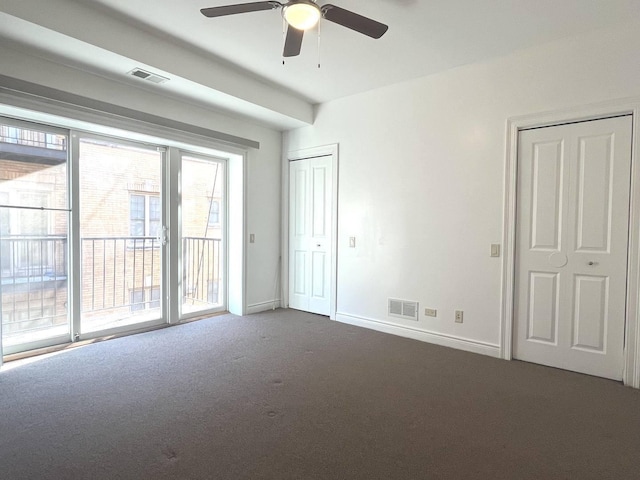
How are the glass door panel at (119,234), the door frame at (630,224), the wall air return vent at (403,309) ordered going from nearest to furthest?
the door frame at (630,224) → the glass door panel at (119,234) → the wall air return vent at (403,309)

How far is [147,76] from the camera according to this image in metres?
3.23

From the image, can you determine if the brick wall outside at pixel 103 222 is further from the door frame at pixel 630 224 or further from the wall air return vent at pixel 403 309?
the door frame at pixel 630 224

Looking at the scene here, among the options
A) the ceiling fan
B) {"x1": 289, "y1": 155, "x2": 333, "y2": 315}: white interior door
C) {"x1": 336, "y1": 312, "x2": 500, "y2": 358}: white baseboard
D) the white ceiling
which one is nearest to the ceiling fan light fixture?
the ceiling fan

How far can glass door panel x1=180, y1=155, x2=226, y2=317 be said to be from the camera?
4.40 metres

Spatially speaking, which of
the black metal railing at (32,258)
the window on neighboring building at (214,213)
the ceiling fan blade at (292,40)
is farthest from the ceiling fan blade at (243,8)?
the window on neighboring building at (214,213)

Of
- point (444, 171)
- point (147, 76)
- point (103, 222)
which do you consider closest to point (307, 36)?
point (147, 76)

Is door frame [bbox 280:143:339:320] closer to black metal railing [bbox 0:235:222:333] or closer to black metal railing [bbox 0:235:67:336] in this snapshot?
black metal railing [bbox 0:235:222:333]

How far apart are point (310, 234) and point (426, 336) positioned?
6.61 feet

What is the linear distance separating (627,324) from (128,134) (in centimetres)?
483

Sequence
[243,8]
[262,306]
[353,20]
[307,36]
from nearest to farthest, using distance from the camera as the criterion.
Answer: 1. [243,8]
2. [353,20]
3. [307,36]
4. [262,306]

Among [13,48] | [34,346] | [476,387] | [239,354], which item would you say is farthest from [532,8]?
[34,346]

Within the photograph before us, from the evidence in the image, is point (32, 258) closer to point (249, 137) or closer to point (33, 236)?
point (33, 236)

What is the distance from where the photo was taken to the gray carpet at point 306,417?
1.78 meters

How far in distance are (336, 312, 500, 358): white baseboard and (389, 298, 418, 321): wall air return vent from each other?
0.13m
